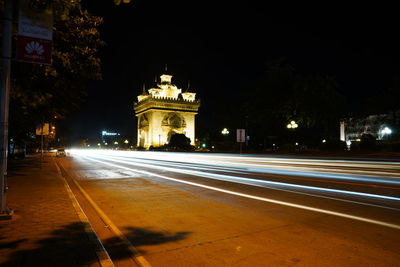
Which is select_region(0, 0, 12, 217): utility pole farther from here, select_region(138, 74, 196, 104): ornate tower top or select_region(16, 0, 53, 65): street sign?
select_region(138, 74, 196, 104): ornate tower top

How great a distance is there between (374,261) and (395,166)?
46.1ft

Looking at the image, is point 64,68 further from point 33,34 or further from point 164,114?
point 164,114

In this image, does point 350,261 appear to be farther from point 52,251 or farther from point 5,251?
point 5,251

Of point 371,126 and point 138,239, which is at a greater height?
point 371,126

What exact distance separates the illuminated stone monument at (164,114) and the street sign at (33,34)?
257 ft

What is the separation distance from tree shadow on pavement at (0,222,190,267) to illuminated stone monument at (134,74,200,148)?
259 feet

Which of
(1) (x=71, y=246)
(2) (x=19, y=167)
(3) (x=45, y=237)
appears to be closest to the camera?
(1) (x=71, y=246)

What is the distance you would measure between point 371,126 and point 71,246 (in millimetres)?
85726

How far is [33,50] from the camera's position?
6246 mm

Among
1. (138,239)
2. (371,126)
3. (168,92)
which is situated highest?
(168,92)

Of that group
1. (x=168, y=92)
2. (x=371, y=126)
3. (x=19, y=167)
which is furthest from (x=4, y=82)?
(x=168, y=92)

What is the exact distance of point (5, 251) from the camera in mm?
4516

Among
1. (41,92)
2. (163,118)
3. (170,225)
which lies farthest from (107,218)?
(163,118)

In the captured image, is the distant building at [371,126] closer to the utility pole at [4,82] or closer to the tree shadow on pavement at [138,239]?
the tree shadow on pavement at [138,239]
